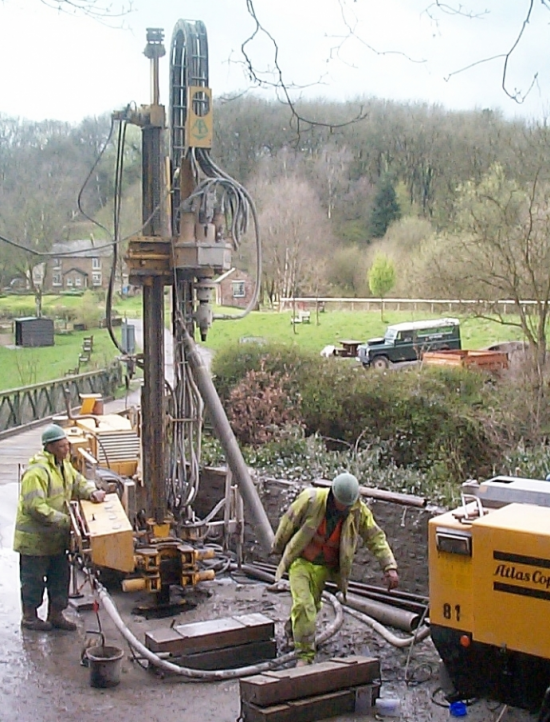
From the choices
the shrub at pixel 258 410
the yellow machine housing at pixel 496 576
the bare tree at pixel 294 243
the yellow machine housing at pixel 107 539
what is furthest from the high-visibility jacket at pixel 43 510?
the bare tree at pixel 294 243

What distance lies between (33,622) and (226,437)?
8.11 feet

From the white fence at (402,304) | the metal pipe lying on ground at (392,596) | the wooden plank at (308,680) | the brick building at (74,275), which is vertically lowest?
the metal pipe lying on ground at (392,596)

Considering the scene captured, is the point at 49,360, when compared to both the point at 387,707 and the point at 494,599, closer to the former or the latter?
the point at 387,707

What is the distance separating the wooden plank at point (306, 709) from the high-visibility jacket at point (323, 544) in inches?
42.5

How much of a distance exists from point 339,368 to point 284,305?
37.0 ft

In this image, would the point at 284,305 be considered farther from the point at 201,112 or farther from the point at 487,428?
the point at 201,112

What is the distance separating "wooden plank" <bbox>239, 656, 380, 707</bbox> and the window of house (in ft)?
55.0

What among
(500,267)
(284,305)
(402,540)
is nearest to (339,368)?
(500,267)

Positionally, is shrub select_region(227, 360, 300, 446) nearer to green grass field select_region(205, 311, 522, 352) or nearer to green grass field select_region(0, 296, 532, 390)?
green grass field select_region(205, 311, 522, 352)

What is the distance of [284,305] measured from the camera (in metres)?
24.9

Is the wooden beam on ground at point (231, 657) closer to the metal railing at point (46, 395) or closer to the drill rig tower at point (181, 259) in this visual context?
the drill rig tower at point (181, 259)

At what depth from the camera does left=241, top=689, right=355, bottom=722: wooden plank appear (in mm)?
5320

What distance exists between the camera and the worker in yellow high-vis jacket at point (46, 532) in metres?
7.34

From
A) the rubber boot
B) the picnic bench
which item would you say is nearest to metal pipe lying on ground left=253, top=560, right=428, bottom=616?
the rubber boot
